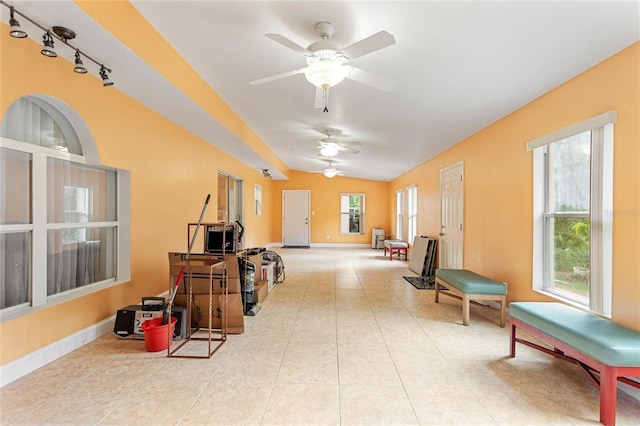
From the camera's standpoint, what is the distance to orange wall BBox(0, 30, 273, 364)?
2.33 m

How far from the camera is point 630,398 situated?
218 centimetres

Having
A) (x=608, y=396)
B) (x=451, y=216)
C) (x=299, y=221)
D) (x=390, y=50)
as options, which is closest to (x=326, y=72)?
(x=390, y=50)

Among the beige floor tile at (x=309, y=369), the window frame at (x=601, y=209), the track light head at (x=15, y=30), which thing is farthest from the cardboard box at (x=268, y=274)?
the window frame at (x=601, y=209)

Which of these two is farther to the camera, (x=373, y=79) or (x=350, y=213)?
(x=350, y=213)

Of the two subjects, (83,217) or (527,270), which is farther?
(527,270)

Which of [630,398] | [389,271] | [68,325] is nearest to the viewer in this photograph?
[630,398]

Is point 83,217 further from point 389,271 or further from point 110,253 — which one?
point 389,271

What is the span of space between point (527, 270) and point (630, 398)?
146 cm

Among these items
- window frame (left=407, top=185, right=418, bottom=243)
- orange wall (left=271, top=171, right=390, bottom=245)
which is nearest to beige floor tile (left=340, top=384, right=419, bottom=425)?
window frame (left=407, top=185, right=418, bottom=243)

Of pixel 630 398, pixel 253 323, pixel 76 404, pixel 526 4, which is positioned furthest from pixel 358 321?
pixel 526 4

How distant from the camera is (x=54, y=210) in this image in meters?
2.79

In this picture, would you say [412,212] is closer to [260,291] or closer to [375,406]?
[260,291]

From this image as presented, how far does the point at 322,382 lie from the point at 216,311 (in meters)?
1.49

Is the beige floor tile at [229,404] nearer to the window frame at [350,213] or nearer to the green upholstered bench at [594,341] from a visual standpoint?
the green upholstered bench at [594,341]
